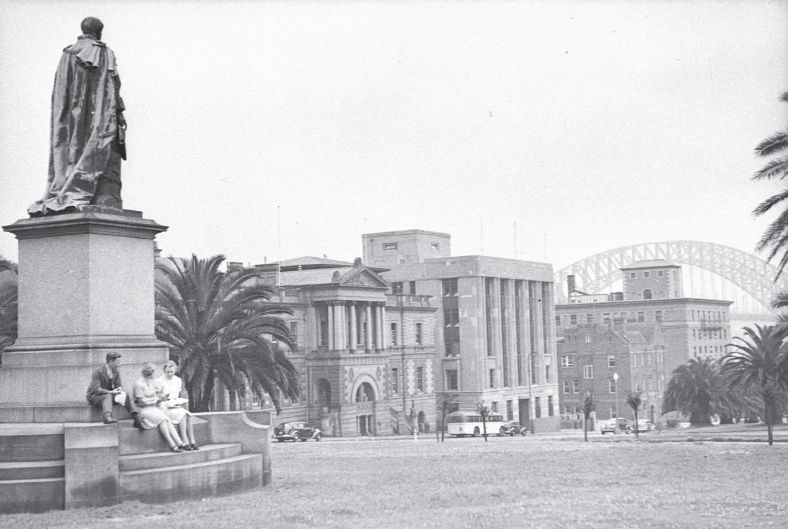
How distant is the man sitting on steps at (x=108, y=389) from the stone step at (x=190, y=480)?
3.14ft

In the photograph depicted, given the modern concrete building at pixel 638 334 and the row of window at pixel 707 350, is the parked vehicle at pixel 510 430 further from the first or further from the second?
the row of window at pixel 707 350

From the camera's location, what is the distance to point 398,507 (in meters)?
13.8

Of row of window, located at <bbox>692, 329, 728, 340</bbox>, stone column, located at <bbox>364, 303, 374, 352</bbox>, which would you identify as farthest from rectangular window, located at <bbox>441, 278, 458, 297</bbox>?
row of window, located at <bbox>692, 329, 728, 340</bbox>

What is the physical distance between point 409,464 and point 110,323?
289 inches

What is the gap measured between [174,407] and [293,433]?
5103 cm

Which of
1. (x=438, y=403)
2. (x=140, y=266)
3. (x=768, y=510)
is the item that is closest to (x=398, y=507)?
(x=768, y=510)

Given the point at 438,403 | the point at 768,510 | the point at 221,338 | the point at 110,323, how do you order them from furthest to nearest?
the point at 438,403 → the point at 221,338 → the point at 110,323 → the point at 768,510

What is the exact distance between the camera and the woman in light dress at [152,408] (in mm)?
15000

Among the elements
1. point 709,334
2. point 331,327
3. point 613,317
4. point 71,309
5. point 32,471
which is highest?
point 613,317

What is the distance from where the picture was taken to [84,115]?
1644cm

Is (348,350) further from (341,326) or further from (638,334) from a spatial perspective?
(638,334)

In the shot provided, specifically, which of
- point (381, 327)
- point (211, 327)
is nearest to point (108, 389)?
point (211, 327)

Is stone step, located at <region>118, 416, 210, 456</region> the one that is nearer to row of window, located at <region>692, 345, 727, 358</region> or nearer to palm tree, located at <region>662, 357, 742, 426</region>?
palm tree, located at <region>662, 357, 742, 426</region>

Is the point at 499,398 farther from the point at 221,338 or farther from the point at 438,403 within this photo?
the point at 221,338
